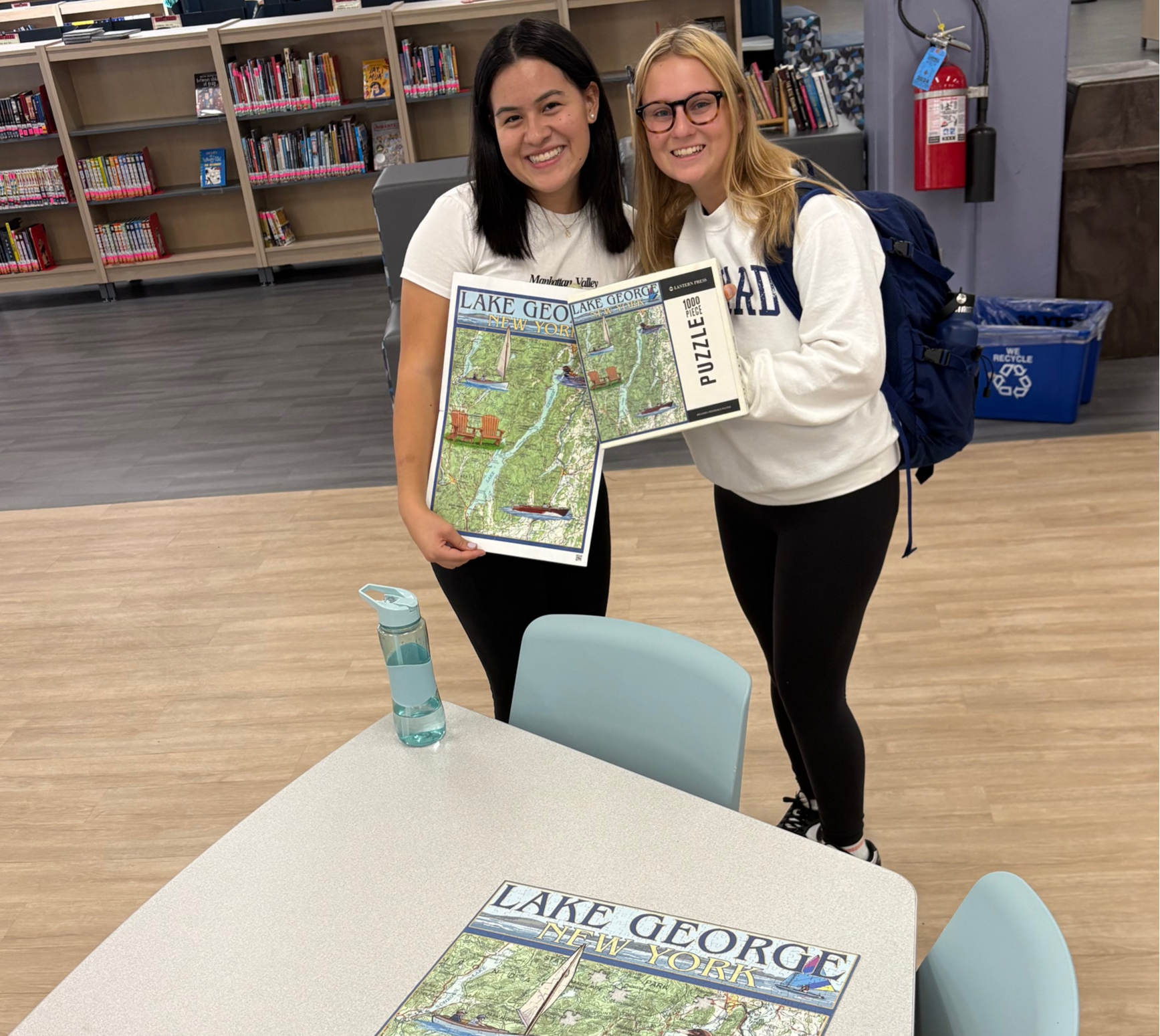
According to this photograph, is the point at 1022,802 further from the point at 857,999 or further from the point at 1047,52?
the point at 1047,52

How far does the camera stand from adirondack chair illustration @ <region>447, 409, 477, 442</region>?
173 cm

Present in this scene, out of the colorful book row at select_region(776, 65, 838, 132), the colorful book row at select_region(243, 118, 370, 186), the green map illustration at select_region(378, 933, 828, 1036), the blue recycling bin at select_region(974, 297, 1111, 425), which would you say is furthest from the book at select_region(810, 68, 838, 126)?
the green map illustration at select_region(378, 933, 828, 1036)

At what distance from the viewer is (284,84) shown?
722 cm

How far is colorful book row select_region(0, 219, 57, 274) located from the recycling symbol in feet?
21.3

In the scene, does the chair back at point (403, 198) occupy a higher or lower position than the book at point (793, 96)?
lower

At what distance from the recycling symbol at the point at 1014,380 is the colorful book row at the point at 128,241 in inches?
228

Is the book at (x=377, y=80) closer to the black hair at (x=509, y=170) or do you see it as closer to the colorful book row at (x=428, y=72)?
the colorful book row at (x=428, y=72)

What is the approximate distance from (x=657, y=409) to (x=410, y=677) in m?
0.54

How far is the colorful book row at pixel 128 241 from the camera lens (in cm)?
748

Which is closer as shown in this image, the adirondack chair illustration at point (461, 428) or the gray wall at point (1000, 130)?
the adirondack chair illustration at point (461, 428)

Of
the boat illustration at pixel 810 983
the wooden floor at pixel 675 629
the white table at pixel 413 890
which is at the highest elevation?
the white table at pixel 413 890

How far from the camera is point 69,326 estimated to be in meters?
7.09

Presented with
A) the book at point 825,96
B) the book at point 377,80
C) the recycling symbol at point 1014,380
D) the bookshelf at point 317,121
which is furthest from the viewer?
the book at point 377,80

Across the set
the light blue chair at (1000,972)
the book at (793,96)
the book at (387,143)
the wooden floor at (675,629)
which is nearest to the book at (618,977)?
the light blue chair at (1000,972)
